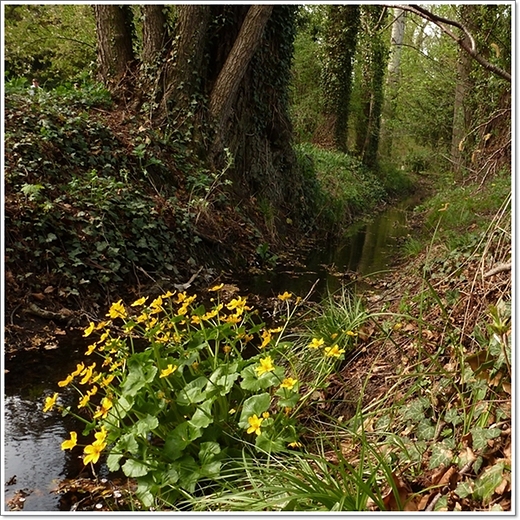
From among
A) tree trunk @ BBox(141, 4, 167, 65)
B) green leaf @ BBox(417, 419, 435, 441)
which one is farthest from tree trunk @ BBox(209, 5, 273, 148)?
green leaf @ BBox(417, 419, 435, 441)

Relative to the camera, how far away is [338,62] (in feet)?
49.6

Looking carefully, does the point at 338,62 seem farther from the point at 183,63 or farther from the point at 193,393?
the point at 193,393

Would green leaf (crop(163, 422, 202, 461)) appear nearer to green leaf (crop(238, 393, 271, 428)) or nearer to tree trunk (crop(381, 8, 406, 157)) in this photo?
green leaf (crop(238, 393, 271, 428))

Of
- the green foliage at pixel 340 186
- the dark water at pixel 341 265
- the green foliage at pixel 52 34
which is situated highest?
the green foliage at pixel 52 34

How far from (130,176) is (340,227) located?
5222 millimetres

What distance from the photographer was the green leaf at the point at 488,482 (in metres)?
1.66

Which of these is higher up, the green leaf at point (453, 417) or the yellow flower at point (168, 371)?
the yellow flower at point (168, 371)

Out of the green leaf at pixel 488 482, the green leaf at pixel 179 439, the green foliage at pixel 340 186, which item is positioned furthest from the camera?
the green foliage at pixel 340 186

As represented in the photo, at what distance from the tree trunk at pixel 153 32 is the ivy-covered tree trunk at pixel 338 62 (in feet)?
29.7

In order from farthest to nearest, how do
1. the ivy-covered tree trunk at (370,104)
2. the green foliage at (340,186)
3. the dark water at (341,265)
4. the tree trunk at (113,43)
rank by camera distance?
1. the ivy-covered tree trunk at (370,104)
2. the green foliage at (340,186)
3. the tree trunk at (113,43)
4. the dark water at (341,265)

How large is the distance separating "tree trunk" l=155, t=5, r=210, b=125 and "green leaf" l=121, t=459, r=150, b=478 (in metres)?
5.72

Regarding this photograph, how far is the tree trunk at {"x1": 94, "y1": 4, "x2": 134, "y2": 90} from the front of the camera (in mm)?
7496

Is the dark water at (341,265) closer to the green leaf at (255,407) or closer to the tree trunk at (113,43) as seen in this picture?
the green leaf at (255,407)

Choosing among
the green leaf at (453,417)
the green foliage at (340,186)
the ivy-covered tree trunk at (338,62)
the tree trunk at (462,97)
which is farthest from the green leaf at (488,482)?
the ivy-covered tree trunk at (338,62)
